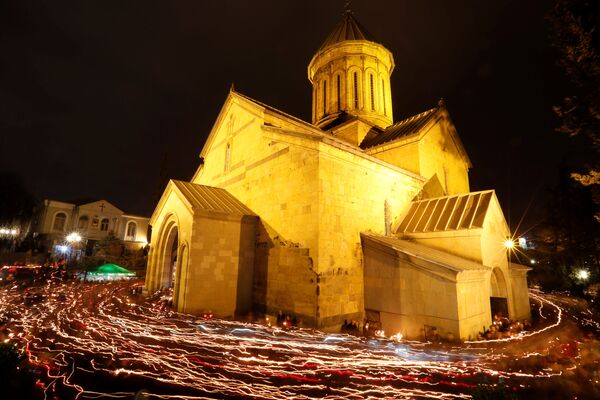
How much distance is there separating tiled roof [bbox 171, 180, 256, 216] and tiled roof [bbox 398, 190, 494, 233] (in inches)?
265

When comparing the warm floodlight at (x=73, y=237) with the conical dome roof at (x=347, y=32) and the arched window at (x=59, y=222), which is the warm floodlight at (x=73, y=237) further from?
the conical dome roof at (x=347, y=32)

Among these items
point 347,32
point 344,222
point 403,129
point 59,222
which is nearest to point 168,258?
point 344,222

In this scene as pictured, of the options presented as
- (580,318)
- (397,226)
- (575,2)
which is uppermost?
(575,2)

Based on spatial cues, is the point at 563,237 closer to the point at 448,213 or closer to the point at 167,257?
the point at 448,213

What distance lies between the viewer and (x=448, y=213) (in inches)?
437

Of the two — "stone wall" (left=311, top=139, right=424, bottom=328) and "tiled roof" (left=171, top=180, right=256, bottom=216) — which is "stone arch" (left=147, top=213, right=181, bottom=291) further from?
"stone wall" (left=311, top=139, right=424, bottom=328)

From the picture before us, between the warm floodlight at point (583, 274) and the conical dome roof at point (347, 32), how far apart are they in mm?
21688

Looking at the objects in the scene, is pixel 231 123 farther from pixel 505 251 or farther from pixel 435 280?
pixel 505 251

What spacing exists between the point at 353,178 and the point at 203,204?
18.7 ft

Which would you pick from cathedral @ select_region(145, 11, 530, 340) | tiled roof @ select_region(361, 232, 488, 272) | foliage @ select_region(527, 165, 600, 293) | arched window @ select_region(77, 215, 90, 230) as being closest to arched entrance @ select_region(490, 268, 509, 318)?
cathedral @ select_region(145, 11, 530, 340)

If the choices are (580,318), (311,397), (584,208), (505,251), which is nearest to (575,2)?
(505,251)

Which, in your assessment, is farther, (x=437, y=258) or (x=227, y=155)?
(x=227, y=155)

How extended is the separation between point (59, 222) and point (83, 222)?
2.31m

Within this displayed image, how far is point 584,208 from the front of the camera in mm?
18219
